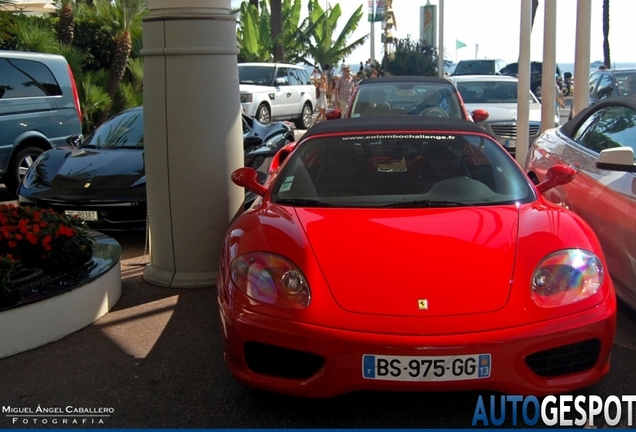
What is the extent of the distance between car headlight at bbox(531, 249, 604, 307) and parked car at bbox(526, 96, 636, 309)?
117 centimetres

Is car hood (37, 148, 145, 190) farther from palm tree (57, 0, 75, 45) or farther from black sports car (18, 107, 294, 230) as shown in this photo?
palm tree (57, 0, 75, 45)

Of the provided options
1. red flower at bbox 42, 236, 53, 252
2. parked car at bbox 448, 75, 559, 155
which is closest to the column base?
red flower at bbox 42, 236, 53, 252

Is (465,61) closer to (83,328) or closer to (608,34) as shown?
(608,34)

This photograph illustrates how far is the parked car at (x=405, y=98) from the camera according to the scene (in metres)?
10.2

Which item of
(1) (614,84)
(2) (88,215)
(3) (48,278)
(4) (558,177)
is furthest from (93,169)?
(1) (614,84)

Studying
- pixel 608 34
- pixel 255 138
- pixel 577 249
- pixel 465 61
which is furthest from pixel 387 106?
pixel 608 34

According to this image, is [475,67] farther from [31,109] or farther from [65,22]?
[31,109]

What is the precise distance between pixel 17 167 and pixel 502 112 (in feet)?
27.5

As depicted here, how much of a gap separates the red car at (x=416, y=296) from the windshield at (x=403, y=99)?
5.78m

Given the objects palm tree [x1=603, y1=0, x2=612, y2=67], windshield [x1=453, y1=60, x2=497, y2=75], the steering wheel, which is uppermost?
palm tree [x1=603, y1=0, x2=612, y2=67]

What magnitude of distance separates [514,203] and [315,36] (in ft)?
100

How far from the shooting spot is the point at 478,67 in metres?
32.3

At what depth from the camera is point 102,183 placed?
7492mm

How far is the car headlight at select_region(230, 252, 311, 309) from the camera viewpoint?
142 inches
